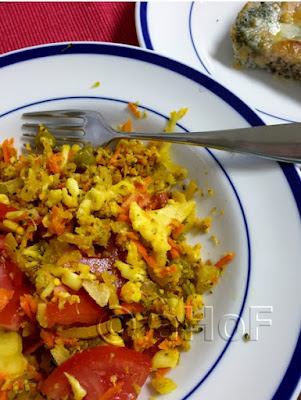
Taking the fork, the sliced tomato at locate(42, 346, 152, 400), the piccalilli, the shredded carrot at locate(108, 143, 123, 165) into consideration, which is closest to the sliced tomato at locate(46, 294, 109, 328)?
the piccalilli

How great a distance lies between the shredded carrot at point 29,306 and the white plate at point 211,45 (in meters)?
1.44

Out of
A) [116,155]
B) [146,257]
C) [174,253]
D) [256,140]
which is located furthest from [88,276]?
[256,140]

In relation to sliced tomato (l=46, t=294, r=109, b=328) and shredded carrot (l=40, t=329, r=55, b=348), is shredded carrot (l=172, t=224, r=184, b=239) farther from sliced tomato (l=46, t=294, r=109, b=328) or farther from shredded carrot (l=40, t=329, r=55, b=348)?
shredded carrot (l=40, t=329, r=55, b=348)

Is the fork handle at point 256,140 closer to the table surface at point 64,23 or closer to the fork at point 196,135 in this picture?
the fork at point 196,135

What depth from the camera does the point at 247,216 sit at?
182cm

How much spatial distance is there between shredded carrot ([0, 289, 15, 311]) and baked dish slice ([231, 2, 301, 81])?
1.75 meters

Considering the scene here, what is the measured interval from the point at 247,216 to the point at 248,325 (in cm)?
41

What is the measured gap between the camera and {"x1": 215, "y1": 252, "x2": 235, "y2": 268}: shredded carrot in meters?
1.80

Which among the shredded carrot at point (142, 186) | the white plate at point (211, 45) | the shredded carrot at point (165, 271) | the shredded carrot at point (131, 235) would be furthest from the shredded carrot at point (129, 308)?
the white plate at point (211, 45)

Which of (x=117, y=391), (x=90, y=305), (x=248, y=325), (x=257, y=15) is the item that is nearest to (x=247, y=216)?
(x=248, y=325)

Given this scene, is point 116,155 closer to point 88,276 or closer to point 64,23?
point 88,276

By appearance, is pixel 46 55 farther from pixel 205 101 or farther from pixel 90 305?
pixel 90 305

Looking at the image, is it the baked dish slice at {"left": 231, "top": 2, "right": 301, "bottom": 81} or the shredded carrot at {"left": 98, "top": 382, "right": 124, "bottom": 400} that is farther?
the baked dish slice at {"left": 231, "top": 2, "right": 301, "bottom": 81}

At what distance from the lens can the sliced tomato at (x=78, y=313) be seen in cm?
164
